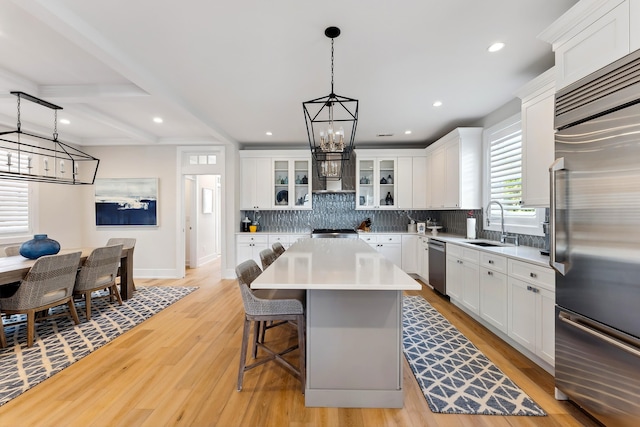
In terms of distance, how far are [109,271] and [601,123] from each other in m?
4.92

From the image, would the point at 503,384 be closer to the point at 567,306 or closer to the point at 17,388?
the point at 567,306

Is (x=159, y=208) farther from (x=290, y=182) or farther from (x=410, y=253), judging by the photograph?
(x=410, y=253)

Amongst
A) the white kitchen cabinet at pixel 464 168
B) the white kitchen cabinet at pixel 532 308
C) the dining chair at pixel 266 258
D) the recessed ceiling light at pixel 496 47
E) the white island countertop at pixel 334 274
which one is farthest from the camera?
the white kitchen cabinet at pixel 464 168

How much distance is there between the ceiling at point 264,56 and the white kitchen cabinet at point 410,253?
2.14 metres

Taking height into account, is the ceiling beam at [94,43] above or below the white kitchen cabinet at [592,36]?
above

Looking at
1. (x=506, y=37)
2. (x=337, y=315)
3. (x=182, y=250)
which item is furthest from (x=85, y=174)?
(x=506, y=37)

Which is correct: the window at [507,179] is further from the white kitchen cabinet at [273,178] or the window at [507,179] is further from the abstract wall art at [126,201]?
the abstract wall art at [126,201]

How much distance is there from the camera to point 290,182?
217 inches

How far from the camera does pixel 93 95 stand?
3.08 m

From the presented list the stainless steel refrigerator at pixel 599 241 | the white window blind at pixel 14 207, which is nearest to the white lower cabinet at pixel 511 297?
the stainless steel refrigerator at pixel 599 241

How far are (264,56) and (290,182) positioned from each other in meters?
3.17

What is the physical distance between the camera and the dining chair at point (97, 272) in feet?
10.8

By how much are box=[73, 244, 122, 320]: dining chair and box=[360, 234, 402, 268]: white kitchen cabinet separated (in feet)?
12.8

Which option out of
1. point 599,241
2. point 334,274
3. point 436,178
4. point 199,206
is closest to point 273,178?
point 199,206
